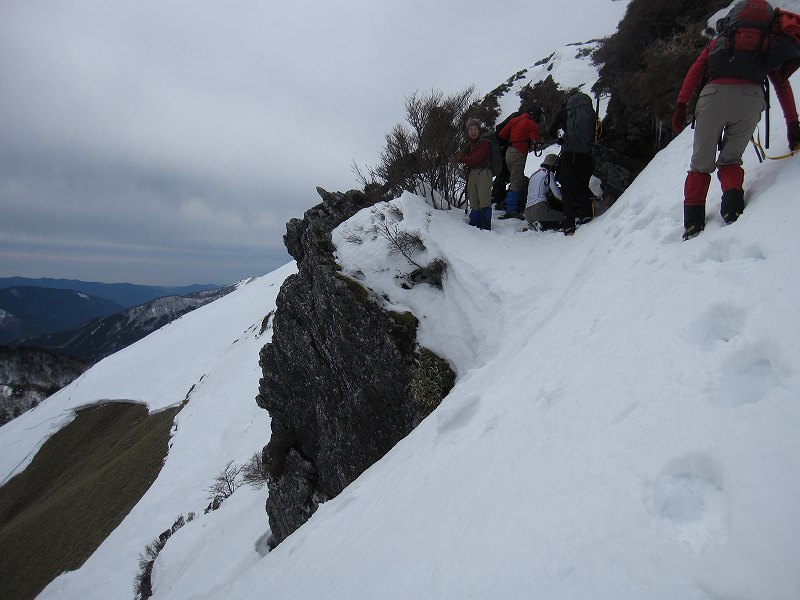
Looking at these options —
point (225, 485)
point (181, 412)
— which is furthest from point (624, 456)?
point (181, 412)

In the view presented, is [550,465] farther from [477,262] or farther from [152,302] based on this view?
[152,302]

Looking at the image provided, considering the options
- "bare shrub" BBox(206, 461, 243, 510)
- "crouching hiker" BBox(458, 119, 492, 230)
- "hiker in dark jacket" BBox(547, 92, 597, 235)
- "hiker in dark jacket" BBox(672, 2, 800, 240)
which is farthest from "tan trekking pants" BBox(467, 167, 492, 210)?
"bare shrub" BBox(206, 461, 243, 510)

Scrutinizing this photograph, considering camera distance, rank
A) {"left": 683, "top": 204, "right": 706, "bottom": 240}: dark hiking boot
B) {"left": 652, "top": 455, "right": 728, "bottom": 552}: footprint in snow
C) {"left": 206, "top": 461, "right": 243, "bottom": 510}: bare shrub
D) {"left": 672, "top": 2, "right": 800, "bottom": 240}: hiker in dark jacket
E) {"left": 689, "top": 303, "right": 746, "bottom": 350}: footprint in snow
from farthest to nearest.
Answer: {"left": 206, "top": 461, "right": 243, "bottom": 510}: bare shrub → {"left": 683, "top": 204, "right": 706, "bottom": 240}: dark hiking boot → {"left": 672, "top": 2, "right": 800, "bottom": 240}: hiker in dark jacket → {"left": 689, "top": 303, "right": 746, "bottom": 350}: footprint in snow → {"left": 652, "top": 455, "right": 728, "bottom": 552}: footprint in snow

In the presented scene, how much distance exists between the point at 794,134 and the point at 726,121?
0.57m

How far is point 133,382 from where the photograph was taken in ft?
160

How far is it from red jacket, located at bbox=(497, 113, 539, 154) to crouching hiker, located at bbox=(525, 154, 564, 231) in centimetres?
62

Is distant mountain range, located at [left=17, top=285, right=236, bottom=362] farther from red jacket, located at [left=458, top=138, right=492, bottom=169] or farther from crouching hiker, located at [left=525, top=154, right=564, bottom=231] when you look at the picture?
crouching hiker, located at [left=525, top=154, right=564, bottom=231]

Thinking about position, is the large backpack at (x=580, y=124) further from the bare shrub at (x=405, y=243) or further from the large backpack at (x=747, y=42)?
the bare shrub at (x=405, y=243)

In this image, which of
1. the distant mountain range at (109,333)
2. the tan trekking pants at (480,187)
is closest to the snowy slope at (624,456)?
the tan trekking pants at (480,187)

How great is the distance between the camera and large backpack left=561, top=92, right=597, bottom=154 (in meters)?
7.18

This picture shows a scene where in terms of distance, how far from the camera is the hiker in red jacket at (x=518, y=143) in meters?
8.50

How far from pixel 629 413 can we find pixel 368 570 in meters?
2.33

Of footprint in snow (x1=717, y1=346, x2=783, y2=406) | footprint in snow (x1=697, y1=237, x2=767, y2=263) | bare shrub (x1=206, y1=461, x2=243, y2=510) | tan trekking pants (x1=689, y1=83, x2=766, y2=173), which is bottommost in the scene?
bare shrub (x1=206, y1=461, x2=243, y2=510)

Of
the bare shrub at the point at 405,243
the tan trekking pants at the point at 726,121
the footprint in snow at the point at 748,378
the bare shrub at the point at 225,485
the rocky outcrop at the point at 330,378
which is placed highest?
the tan trekking pants at the point at 726,121
